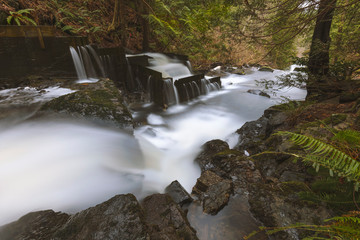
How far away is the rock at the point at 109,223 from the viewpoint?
170 centimetres

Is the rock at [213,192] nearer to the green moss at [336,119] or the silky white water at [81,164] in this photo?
the silky white water at [81,164]

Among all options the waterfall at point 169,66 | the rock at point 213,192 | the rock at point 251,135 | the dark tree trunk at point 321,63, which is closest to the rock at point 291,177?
the rock at point 213,192

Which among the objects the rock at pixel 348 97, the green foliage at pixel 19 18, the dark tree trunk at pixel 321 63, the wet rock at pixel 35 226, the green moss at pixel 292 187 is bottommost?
the wet rock at pixel 35 226

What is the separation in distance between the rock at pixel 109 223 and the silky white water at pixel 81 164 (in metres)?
0.89

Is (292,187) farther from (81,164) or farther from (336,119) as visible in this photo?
(81,164)

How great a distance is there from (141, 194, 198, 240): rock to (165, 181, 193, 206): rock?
430 millimetres

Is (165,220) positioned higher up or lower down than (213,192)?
higher up

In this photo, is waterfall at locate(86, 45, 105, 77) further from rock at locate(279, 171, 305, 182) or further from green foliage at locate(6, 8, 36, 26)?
rock at locate(279, 171, 305, 182)

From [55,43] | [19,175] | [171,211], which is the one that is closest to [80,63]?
[55,43]

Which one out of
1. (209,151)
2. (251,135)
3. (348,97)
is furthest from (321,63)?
(209,151)

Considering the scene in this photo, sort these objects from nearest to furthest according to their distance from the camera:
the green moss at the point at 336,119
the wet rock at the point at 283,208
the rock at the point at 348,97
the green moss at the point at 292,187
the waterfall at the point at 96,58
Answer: the wet rock at the point at 283,208, the green moss at the point at 292,187, the green moss at the point at 336,119, the rock at the point at 348,97, the waterfall at the point at 96,58

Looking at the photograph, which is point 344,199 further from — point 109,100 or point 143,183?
point 109,100

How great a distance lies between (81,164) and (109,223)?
1911 mm

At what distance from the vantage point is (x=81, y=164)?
331cm
